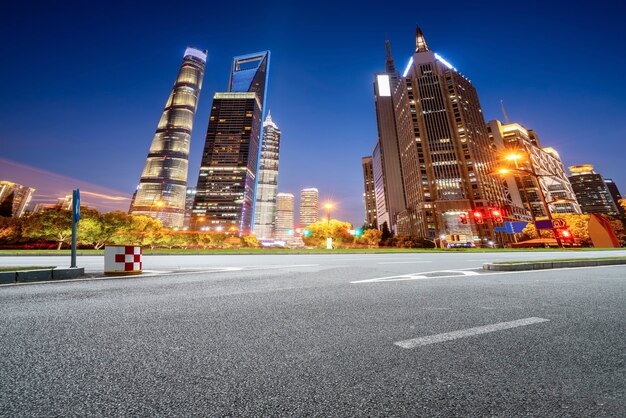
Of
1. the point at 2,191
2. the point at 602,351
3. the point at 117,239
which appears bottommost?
the point at 602,351

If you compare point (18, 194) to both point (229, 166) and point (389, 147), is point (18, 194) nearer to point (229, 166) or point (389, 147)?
point (229, 166)

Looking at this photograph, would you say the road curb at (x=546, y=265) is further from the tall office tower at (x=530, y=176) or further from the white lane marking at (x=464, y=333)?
the tall office tower at (x=530, y=176)

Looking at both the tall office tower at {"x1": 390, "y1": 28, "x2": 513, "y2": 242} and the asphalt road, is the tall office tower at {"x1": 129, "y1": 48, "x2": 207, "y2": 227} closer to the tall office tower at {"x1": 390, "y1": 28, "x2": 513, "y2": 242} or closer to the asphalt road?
the tall office tower at {"x1": 390, "y1": 28, "x2": 513, "y2": 242}

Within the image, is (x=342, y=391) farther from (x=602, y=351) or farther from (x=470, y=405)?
(x=602, y=351)

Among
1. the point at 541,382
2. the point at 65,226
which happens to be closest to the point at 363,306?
the point at 541,382

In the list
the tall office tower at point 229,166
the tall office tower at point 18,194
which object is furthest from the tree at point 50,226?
the tall office tower at point 18,194

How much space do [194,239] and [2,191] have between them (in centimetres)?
15688

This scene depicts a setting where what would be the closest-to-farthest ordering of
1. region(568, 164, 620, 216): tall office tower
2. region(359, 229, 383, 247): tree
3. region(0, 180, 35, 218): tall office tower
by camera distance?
1. region(359, 229, 383, 247): tree
2. region(0, 180, 35, 218): tall office tower
3. region(568, 164, 620, 216): tall office tower

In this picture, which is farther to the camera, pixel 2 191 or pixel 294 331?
pixel 2 191

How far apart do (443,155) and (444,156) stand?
1.95ft

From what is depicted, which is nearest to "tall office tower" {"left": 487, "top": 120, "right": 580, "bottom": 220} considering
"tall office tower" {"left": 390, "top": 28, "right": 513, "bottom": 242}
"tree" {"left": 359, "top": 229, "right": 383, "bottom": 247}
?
"tall office tower" {"left": 390, "top": 28, "right": 513, "bottom": 242}

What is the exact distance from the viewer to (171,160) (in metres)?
184

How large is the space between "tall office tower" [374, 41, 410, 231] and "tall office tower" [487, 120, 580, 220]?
155 ft

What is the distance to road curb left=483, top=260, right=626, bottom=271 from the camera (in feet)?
25.6
